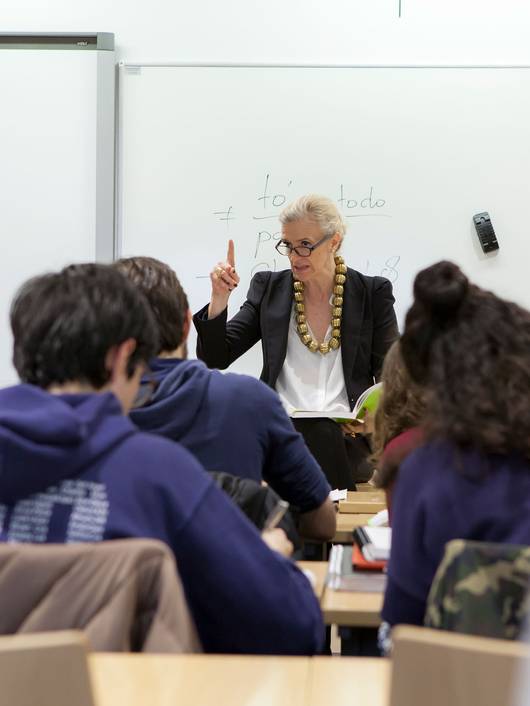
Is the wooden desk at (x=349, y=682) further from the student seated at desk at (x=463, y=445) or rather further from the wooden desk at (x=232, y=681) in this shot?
the student seated at desk at (x=463, y=445)

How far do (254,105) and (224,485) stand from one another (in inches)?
98.9

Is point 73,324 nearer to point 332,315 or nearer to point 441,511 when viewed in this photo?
point 441,511

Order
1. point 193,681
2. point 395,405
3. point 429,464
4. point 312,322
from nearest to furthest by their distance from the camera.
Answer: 1. point 193,681
2. point 429,464
3. point 395,405
4. point 312,322

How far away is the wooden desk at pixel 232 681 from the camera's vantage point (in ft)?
3.08

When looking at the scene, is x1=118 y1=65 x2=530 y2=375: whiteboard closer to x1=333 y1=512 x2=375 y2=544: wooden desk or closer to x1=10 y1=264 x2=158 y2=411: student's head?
x1=333 y1=512 x2=375 y2=544: wooden desk

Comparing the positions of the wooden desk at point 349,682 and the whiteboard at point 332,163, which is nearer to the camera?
the wooden desk at point 349,682

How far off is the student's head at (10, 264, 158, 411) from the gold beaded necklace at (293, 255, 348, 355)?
189cm

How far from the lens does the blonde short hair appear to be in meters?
3.13

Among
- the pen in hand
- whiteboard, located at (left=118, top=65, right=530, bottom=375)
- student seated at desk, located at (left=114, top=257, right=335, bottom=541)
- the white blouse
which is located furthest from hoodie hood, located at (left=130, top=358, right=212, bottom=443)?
whiteboard, located at (left=118, top=65, right=530, bottom=375)

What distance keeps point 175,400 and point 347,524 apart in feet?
1.96

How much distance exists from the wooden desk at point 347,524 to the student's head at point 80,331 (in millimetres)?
870

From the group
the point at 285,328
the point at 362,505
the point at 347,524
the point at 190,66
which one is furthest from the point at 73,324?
the point at 190,66

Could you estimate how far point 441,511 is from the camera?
3.81 feet

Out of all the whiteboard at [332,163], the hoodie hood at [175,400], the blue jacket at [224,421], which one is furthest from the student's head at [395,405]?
the whiteboard at [332,163]
